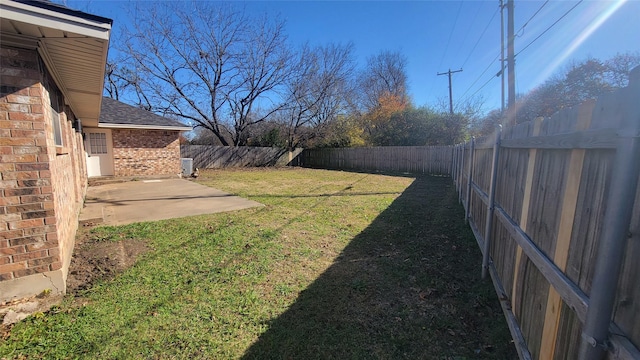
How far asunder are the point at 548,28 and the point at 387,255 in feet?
26.7

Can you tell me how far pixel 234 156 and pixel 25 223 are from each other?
1880cm

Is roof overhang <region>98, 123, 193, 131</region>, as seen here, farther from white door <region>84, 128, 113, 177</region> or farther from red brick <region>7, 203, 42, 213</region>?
red brick <region>7, 203, 42, 213</region>

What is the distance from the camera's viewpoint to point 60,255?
2914 mm

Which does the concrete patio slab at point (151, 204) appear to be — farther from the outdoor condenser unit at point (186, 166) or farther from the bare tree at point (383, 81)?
the bare tree at point (383, 81)

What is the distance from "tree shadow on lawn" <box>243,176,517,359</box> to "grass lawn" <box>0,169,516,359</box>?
1 cm

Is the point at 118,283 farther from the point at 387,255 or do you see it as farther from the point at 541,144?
the point at 541,144

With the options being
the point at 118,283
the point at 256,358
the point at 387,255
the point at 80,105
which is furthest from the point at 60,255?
the point at 80,105

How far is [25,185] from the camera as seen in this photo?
2.68 meters

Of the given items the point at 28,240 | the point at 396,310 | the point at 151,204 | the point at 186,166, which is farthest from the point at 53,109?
the point at 186,166

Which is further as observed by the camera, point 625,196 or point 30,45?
point 30,45

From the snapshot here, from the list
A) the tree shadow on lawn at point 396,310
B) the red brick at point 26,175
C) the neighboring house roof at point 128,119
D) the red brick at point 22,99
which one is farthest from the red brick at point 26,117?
the neighboring house roof at point 128,119

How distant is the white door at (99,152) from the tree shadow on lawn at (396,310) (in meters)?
12.9

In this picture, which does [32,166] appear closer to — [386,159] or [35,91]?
[35,91]

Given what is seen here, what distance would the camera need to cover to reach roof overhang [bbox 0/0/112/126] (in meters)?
2.24
